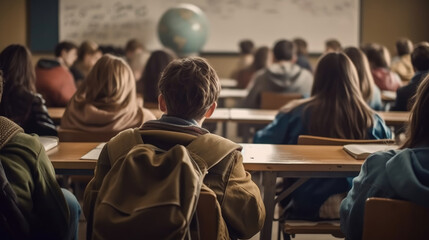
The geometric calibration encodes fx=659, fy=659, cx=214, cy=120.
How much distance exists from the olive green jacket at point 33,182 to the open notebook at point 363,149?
117cm

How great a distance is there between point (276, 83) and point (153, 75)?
1.57 m

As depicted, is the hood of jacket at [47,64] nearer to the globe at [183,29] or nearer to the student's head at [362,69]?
the student's head at [362,69]

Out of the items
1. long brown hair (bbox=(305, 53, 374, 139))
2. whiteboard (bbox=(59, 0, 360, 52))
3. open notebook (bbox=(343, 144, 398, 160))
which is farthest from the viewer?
whiteboard (bbox=(59, 0, 360, 52))

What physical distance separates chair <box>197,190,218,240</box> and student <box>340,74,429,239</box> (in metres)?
0.44

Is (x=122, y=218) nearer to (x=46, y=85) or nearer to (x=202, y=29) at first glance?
(x=46, y=85)

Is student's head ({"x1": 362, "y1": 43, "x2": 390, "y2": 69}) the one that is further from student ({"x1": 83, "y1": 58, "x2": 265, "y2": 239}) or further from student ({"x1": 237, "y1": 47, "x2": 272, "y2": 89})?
student ({"x1": 83, "y1": 58, "x2": 265, "y2": 239})

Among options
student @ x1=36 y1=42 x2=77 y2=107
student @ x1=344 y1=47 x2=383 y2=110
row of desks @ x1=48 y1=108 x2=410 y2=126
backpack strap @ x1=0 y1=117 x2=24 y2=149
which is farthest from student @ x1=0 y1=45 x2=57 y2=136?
student @ x1=344 y1=47 x2=383 y2=110

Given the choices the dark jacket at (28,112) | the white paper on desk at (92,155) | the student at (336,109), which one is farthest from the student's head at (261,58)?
the white paper on desk at (92,155)

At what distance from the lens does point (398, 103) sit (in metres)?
4.82

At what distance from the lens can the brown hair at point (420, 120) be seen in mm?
1779

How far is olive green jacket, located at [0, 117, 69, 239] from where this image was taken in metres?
1.89

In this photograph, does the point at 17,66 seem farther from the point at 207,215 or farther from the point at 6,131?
the point at 207,215

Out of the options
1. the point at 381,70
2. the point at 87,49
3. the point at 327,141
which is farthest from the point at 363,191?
the point at 87,49

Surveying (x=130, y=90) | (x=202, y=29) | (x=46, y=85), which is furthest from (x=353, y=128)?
(x=202, y=29)
